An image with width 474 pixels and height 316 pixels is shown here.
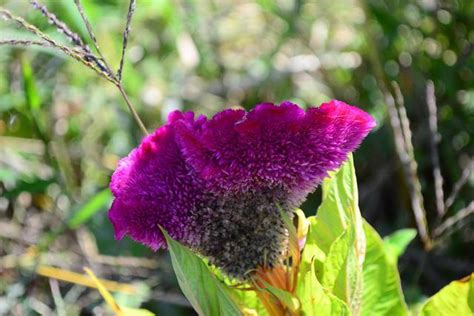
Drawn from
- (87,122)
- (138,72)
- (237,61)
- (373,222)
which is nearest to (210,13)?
(237,61)

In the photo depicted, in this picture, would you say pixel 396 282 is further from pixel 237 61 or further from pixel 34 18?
pixel 237 61

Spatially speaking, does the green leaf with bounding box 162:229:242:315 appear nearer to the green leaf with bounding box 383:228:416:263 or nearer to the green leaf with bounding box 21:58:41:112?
the green leaf with bounding box 383:228:416:263

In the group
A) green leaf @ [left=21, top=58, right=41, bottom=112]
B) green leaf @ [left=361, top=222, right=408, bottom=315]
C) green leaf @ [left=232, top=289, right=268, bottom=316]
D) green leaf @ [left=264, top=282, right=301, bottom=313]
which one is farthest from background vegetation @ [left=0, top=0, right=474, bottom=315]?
green leaf @ [left=264, top=282, right=301, bottom=313]

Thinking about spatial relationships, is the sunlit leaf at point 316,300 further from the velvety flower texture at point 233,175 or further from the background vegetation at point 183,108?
the background vegetation at point 183,108

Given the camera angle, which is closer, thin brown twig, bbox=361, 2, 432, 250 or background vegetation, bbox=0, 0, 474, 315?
thin brown twig, bbox=361, 2, 432, 250

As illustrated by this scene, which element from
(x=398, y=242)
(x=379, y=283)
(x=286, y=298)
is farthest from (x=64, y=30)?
(x=398, y=242)

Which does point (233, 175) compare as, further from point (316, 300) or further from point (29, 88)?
point (29, 88)

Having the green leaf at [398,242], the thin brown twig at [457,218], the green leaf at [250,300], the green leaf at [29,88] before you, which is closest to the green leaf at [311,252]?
the green leaf at [250,300]
